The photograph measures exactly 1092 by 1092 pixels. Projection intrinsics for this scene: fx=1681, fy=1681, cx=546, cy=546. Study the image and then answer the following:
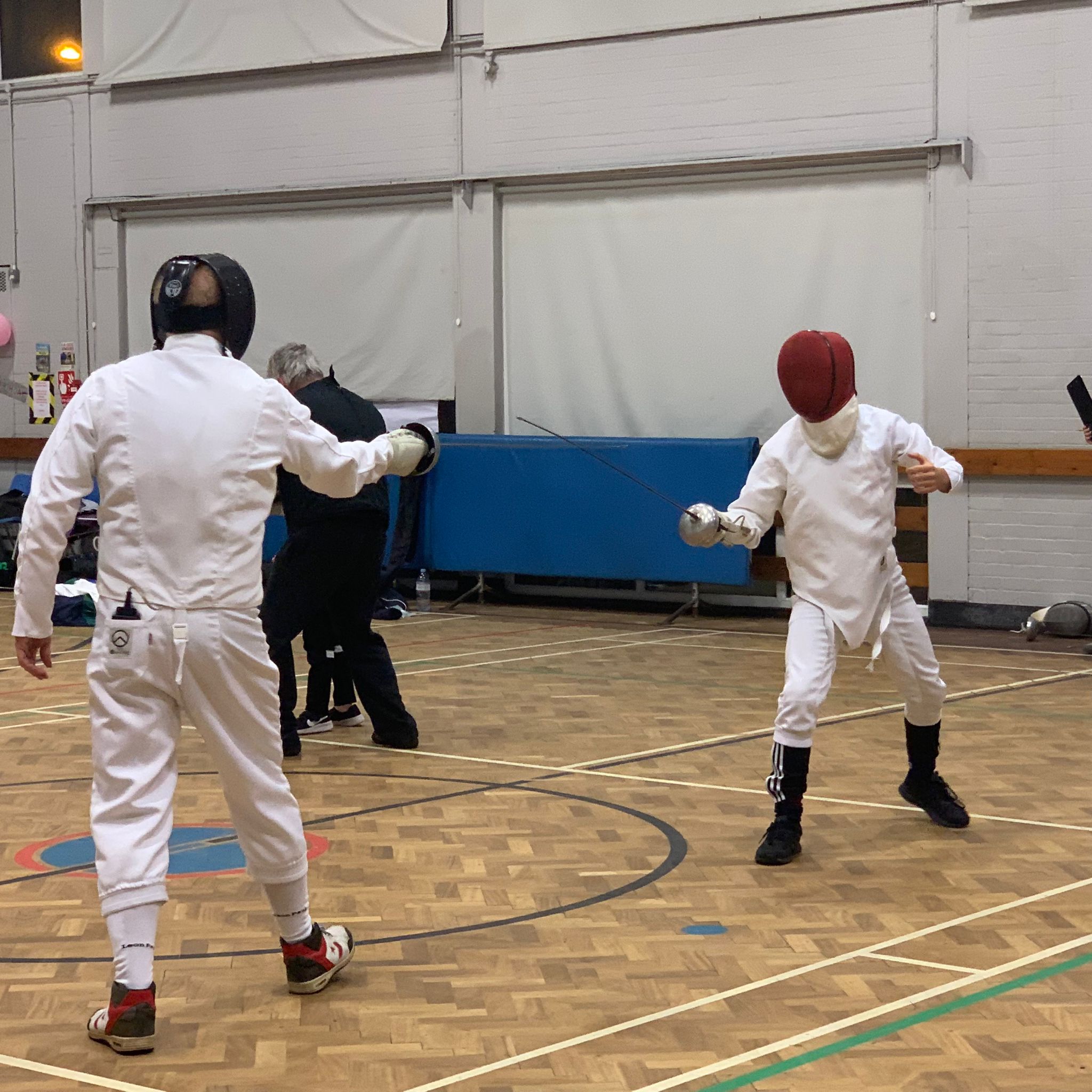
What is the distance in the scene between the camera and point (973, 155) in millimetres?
10758

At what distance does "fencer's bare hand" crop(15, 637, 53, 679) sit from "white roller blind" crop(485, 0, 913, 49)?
890 centimetres

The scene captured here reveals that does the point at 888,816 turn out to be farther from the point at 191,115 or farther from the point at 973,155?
the point at 191,115

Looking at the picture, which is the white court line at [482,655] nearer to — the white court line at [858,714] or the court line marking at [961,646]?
the court line marking at [961,646]

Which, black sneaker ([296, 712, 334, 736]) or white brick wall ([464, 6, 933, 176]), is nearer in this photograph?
black sneaker ([296, 712, 334, 736])

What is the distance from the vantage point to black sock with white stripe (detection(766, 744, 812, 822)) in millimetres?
4984

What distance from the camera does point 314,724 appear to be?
720 centimetres

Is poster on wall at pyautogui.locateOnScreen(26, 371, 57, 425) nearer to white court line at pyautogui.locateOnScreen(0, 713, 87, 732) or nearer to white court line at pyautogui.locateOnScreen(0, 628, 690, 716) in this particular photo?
white court line at pyautogui.locateOnScreen(0, 628, 690, 716)

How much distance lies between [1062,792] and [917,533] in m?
5.53

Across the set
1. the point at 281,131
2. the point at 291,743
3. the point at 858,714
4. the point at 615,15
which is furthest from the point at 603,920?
the point at 281,131

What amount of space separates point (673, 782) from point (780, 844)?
120 cm

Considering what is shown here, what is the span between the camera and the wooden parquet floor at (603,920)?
330 cm

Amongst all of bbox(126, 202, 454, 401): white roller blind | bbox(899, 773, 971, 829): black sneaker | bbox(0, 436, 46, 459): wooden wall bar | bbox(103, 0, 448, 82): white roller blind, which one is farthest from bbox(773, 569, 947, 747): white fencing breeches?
bbox(0, 436, 46, 459): wooden wall bar

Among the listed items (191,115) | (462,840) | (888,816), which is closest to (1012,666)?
(888,816)

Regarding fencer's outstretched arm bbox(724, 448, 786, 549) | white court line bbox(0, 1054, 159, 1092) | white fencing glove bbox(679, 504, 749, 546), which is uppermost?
fencer's outstretched arm bbox(724, 448, 786, 549)
